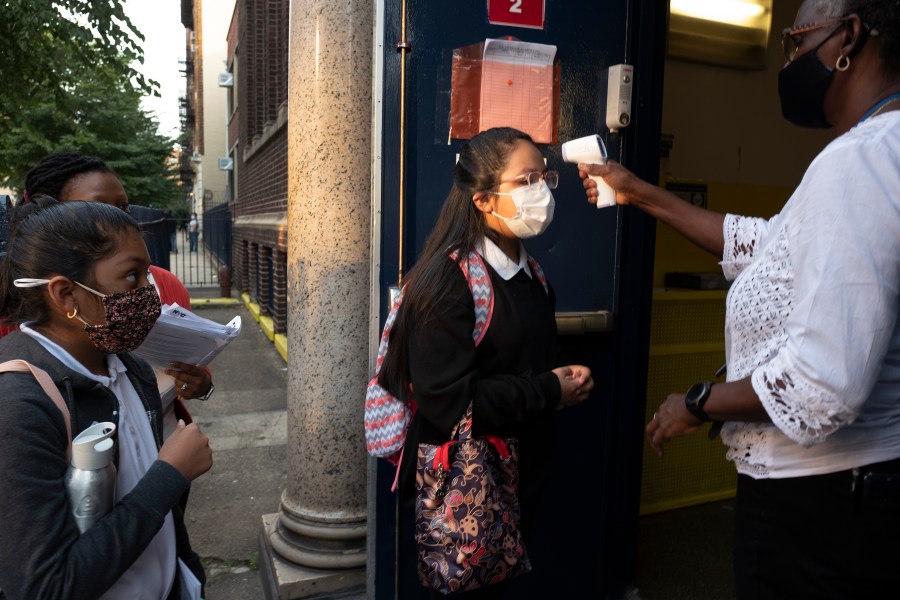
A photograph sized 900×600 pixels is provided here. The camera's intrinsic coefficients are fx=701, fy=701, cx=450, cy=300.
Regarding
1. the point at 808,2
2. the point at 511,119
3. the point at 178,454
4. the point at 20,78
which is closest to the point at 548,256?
the point at 511,119

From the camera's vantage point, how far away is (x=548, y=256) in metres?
2.90

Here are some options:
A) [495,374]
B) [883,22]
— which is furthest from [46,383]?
[883,22]

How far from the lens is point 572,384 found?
2.10 metres

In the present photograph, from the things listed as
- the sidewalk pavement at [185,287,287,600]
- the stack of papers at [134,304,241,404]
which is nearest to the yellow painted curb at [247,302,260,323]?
the sidewalk pavement at [185,287,287,600]

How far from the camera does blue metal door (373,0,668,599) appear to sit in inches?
105

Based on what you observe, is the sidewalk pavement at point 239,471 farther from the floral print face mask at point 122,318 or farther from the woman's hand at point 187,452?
the floral print face mask at point 122,318

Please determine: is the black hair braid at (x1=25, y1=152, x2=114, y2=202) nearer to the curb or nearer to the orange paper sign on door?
the orange paper sign on door

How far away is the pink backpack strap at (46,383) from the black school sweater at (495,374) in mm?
950

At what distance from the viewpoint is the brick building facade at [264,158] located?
8906 mm

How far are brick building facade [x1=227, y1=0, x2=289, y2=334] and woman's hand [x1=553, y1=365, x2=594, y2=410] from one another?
20.6 feet

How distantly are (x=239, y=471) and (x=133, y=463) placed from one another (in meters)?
3.81

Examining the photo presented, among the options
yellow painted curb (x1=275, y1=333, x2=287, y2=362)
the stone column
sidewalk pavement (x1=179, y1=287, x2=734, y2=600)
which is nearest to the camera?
the stone column

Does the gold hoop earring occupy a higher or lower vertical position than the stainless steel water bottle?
higher

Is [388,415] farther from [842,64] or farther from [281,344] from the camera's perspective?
[281,344]
